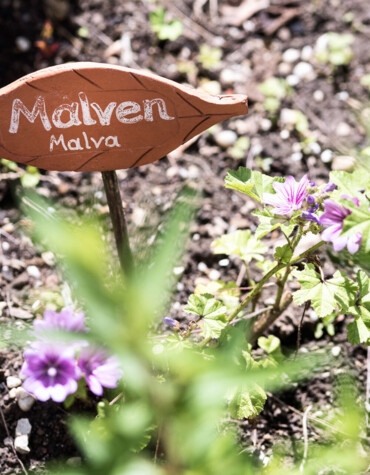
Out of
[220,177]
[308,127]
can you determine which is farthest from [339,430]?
[308,127]

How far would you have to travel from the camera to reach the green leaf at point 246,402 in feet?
3.32

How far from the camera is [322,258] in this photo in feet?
4.95

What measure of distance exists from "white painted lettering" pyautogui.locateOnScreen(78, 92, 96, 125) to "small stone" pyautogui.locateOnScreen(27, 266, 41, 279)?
0.62 meters

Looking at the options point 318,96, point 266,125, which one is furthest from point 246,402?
point 318,96

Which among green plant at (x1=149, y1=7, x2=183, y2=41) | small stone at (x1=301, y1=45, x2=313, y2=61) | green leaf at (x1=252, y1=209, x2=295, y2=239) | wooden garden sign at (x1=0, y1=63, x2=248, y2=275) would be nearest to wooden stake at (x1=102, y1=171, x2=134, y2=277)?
wooden garden sign at (x1=0, y1=63, x2=248, y2=275)

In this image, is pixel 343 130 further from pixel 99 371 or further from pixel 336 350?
pixel 99 371

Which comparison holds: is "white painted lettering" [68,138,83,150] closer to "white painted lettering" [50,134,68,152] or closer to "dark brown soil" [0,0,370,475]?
"white painted lettering" [50,134,68,152]

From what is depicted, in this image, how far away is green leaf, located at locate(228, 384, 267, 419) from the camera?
1.01 meters

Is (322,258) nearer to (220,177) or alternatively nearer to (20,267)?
(220,177)

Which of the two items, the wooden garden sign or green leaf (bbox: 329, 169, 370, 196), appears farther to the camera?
the wooden garden sign

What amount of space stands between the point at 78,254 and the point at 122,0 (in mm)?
1903

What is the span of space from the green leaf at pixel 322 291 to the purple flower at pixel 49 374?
0.39 meters

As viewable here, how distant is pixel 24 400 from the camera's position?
1206 mm


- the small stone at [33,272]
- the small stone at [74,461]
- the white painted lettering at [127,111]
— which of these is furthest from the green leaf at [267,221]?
the small stone at [33,272]
